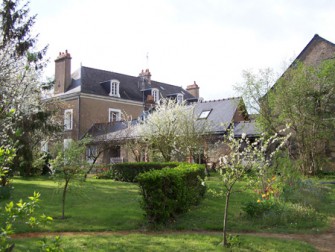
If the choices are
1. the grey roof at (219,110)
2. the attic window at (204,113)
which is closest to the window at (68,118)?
the grey roof at (219,110)

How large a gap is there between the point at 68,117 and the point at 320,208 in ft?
83.2

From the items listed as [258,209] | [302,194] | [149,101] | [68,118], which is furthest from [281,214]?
[149,101]

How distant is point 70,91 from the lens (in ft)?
103

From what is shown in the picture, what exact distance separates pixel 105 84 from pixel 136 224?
25.9 meters

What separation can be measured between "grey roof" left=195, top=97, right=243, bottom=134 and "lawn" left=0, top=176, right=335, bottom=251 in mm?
11608

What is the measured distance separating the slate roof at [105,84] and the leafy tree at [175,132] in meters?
11.7

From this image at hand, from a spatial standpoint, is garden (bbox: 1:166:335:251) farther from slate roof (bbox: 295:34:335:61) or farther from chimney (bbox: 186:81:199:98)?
chimney (bbox: 186:81:199:98)

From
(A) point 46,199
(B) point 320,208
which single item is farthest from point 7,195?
(B) point 320,208

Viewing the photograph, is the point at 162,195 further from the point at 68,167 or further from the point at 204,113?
the point at 204,113

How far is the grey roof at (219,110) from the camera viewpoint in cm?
2433

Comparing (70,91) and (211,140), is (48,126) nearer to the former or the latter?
(211,140)

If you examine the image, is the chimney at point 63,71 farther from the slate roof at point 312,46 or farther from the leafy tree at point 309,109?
the leafy tree at point 309,109

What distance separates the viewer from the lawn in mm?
6625

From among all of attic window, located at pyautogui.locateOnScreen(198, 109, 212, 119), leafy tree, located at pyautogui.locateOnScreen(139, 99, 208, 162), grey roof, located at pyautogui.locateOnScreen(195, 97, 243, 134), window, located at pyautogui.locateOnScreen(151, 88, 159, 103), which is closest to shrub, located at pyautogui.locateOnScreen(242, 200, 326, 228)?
leafy tree, located at pyautogui.locateOnScreen(139, 99, 208, 162)
